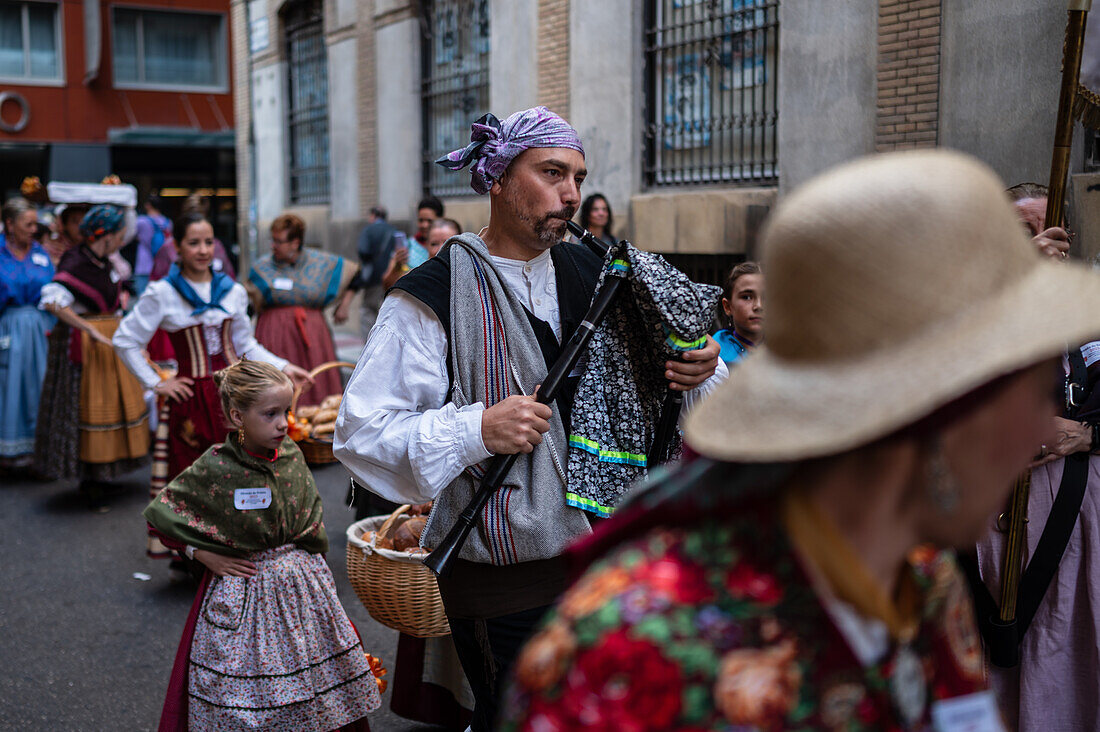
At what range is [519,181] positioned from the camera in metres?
2.92

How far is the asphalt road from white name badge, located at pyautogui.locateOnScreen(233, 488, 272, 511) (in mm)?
1105

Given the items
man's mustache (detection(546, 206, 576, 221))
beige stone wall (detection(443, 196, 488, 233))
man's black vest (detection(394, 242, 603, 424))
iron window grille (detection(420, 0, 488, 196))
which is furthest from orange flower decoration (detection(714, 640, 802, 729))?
iron window grille (detection(420, 0, 488, 196))

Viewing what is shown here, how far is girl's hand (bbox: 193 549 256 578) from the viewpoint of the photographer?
3.75 metres

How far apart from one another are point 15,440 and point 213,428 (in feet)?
12.4

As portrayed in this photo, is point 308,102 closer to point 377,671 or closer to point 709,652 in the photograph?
point 377,671

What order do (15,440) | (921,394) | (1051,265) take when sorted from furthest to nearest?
1. (15,440)
2. (1051,265)
3. (921,394)

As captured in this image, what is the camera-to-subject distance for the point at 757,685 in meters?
1.12

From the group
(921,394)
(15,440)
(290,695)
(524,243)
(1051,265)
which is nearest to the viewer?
(921,394)

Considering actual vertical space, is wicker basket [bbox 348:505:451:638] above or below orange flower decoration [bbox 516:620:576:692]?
below

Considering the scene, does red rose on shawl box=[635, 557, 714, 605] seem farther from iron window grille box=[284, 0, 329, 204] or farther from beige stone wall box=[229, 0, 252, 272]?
beige stone wall box=[229, 0, 252, 272]

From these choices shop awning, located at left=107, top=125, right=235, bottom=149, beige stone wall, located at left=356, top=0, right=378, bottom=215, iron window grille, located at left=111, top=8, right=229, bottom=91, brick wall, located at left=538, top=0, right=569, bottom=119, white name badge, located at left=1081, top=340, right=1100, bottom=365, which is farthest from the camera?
iron window grille, located at left=111, top=8, right=229, bottom=91

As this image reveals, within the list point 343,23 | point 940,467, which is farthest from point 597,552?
point 343,23

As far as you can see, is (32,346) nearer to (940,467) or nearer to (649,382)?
(649,382)

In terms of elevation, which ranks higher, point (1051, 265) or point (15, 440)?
point (1051, 265)
